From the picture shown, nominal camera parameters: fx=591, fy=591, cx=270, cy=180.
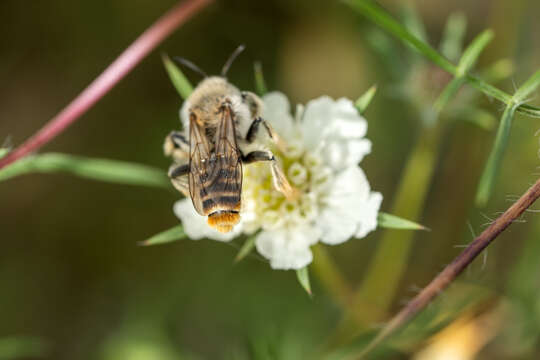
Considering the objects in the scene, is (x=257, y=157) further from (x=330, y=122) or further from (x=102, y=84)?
(x=102, y=84)

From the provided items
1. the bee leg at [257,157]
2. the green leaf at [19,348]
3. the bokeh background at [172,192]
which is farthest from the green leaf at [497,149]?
the green leaf at [19,348]

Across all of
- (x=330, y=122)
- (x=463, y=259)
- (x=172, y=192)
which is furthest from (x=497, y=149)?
(x=172, y=192)

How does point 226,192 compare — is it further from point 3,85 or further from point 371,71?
point 3,85

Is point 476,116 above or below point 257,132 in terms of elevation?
above

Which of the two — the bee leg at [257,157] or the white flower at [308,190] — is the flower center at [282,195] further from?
the bee leg at [257,157]

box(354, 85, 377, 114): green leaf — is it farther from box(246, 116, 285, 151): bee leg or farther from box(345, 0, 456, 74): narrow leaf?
box(246, 116, 285, 151): bee leg

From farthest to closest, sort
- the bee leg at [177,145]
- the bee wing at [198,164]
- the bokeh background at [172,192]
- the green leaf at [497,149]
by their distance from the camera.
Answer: the bokeh background at [172,192], the bee leg at [177,145], the bee wing at [198,164], the green leaf at [497,149]

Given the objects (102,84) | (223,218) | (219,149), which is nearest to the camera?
(223,218)
